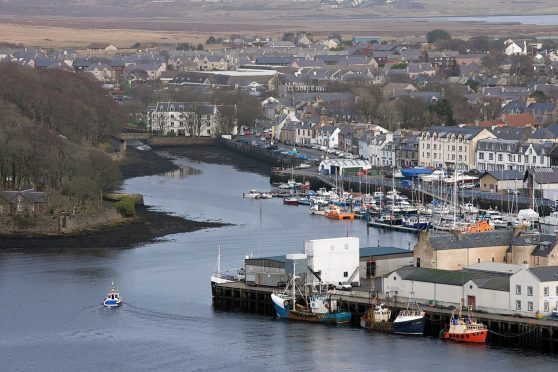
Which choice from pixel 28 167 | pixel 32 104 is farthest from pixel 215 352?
pixel 32 104

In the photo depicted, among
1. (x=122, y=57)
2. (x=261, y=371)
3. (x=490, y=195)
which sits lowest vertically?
(x=261, y=371)

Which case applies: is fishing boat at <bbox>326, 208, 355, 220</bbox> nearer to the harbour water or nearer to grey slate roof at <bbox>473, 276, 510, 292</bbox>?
the harbour water

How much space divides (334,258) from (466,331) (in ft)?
14.1

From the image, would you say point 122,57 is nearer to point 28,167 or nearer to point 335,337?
point 28,167

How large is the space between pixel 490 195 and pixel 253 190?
752 centimetres

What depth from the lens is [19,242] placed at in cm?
4088

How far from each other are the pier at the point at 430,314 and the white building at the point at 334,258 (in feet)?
1.59

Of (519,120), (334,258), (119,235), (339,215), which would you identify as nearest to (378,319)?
(334,258)

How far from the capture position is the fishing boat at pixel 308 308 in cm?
3120

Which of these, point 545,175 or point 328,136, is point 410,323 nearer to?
point 545,175

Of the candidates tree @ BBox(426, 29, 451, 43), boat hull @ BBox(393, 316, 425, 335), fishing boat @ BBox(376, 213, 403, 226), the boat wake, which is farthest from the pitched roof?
tree @ BBox(426, 29, 451, 43)

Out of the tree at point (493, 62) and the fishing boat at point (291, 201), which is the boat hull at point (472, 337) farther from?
the tree at point (493, 62)

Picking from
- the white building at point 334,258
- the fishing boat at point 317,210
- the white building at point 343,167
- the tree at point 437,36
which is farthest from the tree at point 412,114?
the tree at point 437,36

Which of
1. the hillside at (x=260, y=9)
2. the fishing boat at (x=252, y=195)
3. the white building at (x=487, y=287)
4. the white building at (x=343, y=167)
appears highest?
the hillside at (x=260, y=9)
